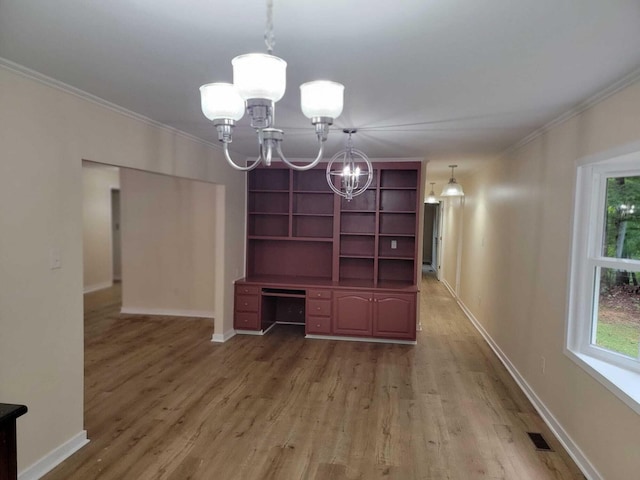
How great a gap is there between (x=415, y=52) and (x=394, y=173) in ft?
12.2

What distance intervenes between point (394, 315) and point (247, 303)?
191cm

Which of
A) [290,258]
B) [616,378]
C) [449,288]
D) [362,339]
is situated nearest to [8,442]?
[616,378]

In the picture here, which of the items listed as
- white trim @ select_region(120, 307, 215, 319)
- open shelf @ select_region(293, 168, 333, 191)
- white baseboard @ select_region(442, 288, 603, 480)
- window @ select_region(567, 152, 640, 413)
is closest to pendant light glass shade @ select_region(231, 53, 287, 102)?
window @ select_region(567, 152, 640, 413)

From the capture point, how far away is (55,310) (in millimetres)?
2449

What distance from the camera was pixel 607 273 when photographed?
8.45 feet

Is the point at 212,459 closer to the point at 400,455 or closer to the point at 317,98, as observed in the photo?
the point at 400,455

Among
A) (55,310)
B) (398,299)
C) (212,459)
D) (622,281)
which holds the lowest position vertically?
(212,459)

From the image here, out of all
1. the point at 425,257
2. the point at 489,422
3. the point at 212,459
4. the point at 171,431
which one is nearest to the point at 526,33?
the point at 489,422

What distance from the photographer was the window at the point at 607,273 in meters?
2.37

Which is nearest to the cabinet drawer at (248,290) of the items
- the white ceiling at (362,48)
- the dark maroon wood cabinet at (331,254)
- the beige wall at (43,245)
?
the dark maroon wood cabinet at (331,254)

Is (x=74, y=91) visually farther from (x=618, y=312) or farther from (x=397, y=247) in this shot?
(x=397, y=247)

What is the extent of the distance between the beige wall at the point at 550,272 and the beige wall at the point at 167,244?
154 inches

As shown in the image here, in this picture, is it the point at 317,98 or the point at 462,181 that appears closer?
the point at 317,98

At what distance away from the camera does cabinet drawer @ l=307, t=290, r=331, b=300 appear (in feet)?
16.6
